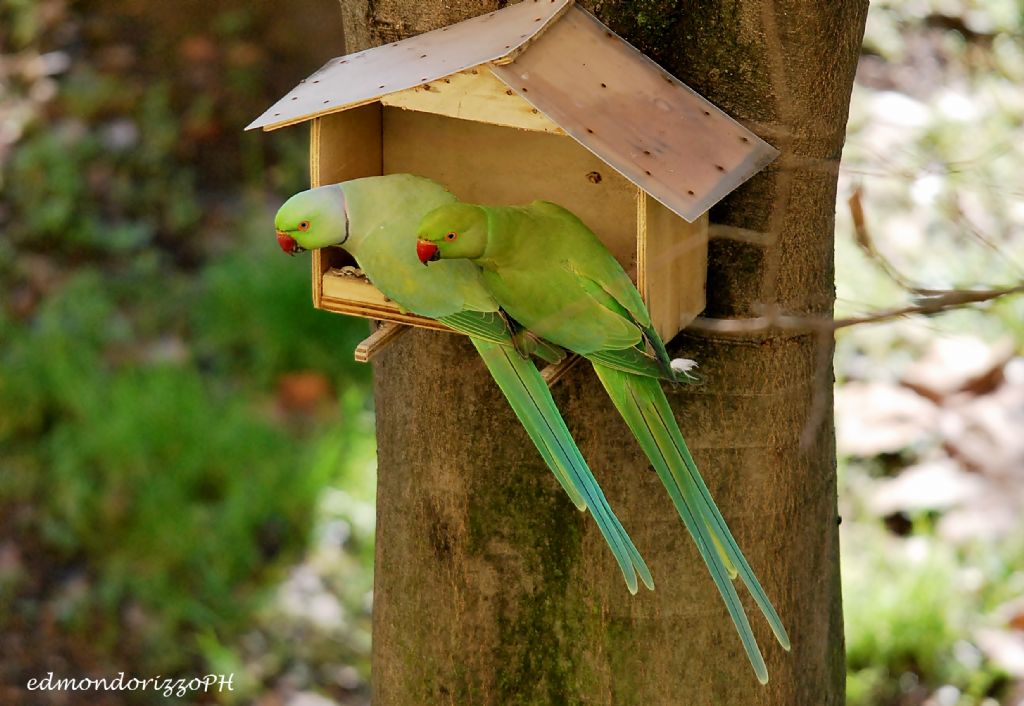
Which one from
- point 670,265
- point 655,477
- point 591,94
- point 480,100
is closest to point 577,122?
point 591,94

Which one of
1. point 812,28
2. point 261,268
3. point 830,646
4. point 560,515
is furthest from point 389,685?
point 261,268

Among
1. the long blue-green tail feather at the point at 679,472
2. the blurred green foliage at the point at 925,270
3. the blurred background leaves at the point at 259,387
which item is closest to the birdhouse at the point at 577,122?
the long blue-green tail feather at the point at 679,472

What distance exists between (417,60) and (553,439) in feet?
2.27

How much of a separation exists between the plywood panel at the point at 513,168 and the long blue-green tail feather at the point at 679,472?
315mm

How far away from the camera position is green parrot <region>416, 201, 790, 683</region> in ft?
7.17

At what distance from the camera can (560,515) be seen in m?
2.56

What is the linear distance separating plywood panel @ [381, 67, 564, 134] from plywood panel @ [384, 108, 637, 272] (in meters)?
0.33

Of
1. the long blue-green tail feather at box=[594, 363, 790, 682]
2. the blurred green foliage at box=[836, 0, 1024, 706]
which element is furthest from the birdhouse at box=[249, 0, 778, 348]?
the blurred green foliage at box=[836, 0, 1024, 706]

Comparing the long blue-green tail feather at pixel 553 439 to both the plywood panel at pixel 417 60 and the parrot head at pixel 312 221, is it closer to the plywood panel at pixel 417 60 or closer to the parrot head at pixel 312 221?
the parrot head at pixel 312 221

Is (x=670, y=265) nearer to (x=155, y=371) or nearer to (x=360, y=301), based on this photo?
(x=360, y=301)

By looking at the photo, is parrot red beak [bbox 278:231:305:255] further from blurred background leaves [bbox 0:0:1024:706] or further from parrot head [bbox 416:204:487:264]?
blurred background leaves [bbox 0:0:1024:706]

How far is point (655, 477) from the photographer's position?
Answer: 8.14ft

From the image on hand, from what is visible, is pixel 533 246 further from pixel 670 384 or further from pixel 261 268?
pixel 261 268

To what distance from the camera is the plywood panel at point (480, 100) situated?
2.18 metres
